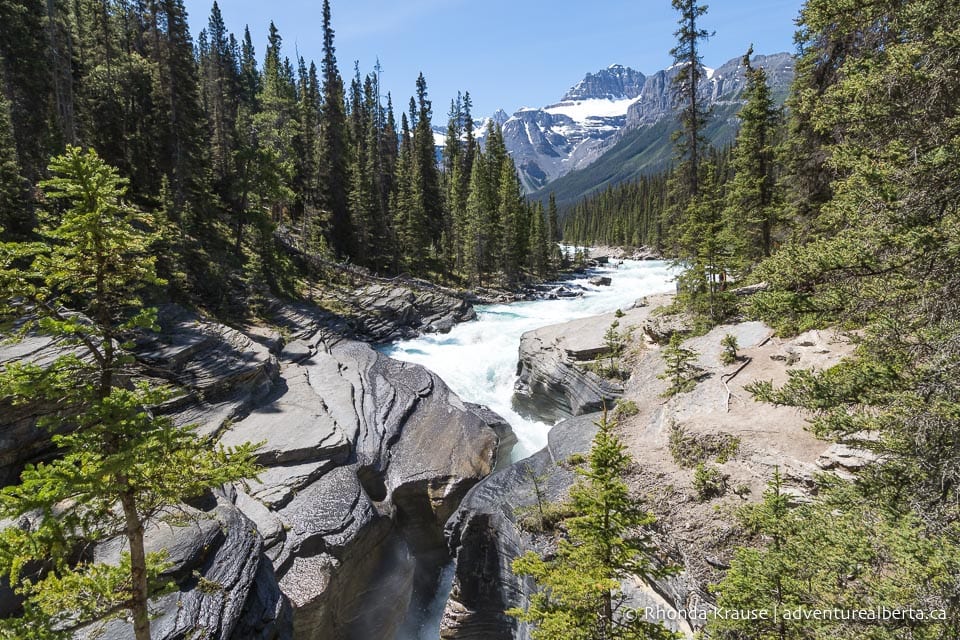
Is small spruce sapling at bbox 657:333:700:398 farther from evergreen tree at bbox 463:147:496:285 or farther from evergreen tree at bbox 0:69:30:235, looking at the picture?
evergreen tree at bbox 463:147:496:285

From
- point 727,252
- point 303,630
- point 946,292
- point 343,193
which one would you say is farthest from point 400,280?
point 946,292

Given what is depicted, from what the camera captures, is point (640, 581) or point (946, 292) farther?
point (640, 581)

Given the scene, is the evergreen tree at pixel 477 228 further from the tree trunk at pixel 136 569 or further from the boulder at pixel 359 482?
the tree trunk at pixel 136 569

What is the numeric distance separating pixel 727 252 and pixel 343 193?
130 ft

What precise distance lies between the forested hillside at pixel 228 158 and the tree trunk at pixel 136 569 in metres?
13.7

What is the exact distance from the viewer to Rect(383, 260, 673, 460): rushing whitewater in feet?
69.3

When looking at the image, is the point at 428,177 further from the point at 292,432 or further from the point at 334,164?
the point at 292,432

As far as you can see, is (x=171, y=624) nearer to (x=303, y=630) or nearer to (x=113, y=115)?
(x=303, y=630)

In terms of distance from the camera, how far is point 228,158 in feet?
128

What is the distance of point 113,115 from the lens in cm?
2581

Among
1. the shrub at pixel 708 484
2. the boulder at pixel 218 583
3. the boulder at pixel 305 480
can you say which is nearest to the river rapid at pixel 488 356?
→ the boulder at pixel 305 480

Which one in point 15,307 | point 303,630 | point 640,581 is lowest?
point 303,630

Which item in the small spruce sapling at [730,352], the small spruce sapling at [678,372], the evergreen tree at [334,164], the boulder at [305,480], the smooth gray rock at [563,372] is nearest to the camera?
the boulder at [305,480]

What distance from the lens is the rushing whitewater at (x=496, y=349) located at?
21125 mm
